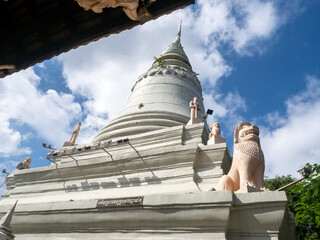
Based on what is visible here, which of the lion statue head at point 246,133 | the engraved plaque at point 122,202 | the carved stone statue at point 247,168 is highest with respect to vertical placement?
the lion statue head at point 246,133

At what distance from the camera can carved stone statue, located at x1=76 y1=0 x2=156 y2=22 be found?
164 inches

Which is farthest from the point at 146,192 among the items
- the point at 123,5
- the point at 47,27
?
the point at 123,5

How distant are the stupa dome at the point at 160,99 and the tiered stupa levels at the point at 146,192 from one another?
62mm

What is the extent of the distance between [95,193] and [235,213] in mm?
6003

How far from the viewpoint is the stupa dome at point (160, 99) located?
13.5 metres

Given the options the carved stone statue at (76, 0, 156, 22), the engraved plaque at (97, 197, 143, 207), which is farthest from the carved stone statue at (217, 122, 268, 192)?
the carved stone statue at (76, 0, 156, 22)

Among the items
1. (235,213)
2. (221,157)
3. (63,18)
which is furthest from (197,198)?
(63,18)

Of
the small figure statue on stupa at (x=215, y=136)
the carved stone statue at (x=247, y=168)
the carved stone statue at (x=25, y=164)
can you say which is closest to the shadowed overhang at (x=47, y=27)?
the carved stone statue at (x=247, y=168)

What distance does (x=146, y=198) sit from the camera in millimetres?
6438

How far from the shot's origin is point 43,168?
11703 mm

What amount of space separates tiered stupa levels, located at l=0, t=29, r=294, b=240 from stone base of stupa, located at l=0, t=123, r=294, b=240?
2 cm

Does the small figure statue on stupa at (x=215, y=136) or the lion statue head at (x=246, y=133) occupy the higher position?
the small figure statue on stupa at (x=215, y=136)

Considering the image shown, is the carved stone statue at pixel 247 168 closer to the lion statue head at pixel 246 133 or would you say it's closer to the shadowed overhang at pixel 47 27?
the lion statue head at pixel 246 133

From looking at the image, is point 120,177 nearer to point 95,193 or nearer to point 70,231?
point 95,193
